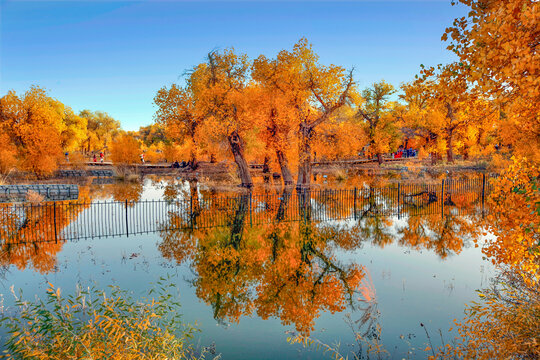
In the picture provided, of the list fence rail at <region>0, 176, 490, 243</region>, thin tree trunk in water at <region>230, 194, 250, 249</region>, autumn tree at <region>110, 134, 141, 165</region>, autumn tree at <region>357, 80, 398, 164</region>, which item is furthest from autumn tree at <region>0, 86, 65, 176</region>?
autumn tree at <region>357, 80, 398, 164</region>

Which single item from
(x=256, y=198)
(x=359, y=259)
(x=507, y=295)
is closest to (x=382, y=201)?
(x=256, y=198)

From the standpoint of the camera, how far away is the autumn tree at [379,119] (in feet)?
168

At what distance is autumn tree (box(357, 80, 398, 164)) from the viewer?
5109 cm

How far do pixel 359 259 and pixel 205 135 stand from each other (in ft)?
75.1

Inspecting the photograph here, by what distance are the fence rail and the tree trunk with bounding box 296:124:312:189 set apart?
3270mm

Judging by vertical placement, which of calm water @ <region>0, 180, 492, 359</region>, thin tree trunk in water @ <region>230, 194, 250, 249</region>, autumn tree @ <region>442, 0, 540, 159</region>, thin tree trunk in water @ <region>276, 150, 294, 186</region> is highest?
autumn tree @ <region>442, 0, 540, 159</region>

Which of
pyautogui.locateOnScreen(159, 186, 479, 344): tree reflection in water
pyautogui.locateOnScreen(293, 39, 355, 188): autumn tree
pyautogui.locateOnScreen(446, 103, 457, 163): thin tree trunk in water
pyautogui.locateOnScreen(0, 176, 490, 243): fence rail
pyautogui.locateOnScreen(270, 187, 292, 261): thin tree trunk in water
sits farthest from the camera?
pyautogui.locateOnScreen(446, 103, 457, 163): thin tree trunk in water

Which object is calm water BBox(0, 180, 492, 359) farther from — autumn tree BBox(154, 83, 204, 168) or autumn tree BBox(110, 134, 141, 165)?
autumn tree BBox(110, 134, 141, 165)

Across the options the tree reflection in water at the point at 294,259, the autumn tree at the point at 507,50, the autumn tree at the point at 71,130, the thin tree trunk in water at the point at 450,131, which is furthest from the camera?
the autumn tree at the point at 71,130

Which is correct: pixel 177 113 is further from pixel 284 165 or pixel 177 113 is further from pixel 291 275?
pixel 291 275

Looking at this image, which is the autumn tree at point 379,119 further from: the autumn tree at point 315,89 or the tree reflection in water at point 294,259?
the tree reflection in water at point 294,259

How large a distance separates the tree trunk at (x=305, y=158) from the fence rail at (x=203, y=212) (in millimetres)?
3270

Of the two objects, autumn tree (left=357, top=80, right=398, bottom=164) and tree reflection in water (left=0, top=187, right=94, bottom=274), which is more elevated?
autumn tree (left=357, top=80, right=398, bottom=164)

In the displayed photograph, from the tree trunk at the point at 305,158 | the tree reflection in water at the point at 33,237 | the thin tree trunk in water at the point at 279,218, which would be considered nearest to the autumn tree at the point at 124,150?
the tree reflection in water at the point at 33,237
